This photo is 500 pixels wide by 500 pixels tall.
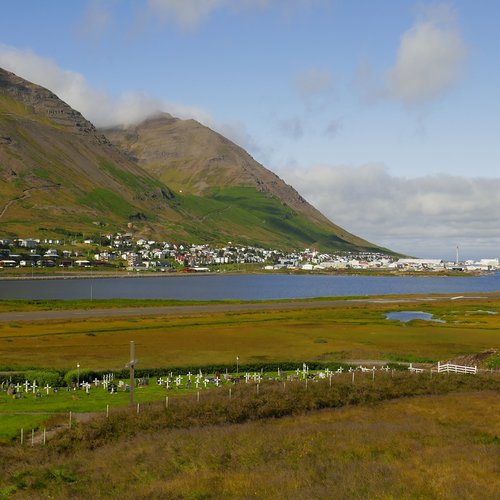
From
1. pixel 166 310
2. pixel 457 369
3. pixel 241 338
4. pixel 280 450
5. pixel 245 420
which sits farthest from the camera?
pixel 166 310

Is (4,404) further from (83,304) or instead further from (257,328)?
(83,304)

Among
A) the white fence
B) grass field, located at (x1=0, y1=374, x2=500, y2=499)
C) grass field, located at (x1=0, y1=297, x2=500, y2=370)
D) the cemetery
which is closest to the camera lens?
grass field, located at (x1=0, y1=374, x2=500, y2=499)

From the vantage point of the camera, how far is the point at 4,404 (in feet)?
160

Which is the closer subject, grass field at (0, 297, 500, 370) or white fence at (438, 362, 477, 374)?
white fence at (438, 362, 477, 374)

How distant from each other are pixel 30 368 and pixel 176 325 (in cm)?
5221

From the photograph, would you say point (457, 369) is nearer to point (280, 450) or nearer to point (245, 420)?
point (245, 420)

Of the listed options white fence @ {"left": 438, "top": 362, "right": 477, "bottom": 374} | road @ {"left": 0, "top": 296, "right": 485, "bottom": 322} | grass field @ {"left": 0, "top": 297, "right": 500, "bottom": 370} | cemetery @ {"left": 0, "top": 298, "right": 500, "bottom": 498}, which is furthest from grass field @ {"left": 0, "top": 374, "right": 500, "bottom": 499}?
road @ {"left": 0, "top": 296, "right": 485, "bottom": 322}

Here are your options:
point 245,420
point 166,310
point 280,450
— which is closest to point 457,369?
point 245,420

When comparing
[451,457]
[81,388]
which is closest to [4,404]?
[81,388]

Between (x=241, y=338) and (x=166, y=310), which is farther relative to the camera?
(x=166, y=310)

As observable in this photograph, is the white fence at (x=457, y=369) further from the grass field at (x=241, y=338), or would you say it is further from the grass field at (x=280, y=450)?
the grass field at (x=280, y=450)

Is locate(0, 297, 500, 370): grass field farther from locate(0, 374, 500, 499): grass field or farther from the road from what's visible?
locate(0, 374, 500, 499): grass field

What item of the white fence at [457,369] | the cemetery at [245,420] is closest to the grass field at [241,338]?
the cemetery at [245,420]

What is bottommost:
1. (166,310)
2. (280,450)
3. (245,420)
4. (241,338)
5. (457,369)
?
(241,338)
